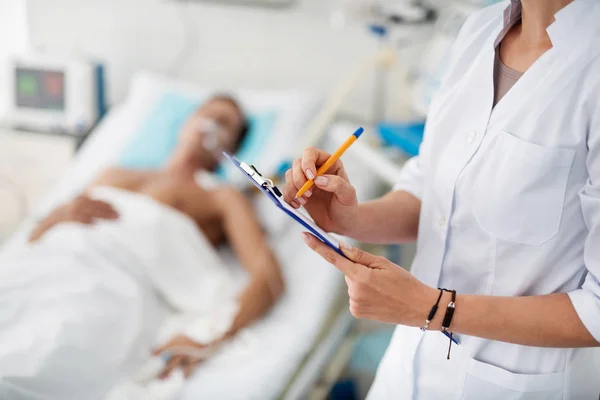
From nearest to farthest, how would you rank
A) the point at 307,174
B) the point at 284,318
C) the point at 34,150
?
the point at 307,174, the point at 284,318, the point at 34,150

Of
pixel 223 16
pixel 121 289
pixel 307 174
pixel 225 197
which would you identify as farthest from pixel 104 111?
pixel 307 174

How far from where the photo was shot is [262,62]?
272cm

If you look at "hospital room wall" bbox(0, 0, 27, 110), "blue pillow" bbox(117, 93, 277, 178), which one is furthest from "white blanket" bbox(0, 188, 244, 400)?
"hospital room wall" bbox(0, 0, 27, 110)

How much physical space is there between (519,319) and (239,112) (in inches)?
65.4

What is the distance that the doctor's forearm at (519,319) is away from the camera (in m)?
0.85

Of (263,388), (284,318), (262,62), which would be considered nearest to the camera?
(263,388)

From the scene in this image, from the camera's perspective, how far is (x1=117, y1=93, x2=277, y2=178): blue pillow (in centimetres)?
236

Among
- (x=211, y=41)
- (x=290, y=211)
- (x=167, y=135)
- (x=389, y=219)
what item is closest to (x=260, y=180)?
(x=290, y=211)

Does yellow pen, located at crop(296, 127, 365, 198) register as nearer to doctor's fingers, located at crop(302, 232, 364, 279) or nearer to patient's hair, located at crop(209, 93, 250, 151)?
doctor's fingers, located at crop(302, 232, 364, 279)

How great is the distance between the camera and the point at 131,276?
1.73m

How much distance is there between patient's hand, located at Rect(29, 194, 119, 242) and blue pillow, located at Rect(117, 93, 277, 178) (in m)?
0.44

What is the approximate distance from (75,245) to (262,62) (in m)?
1.34

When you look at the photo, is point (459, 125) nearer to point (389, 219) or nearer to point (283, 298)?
point (389, 219)

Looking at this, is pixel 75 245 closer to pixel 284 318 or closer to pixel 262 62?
pixel 284 318
